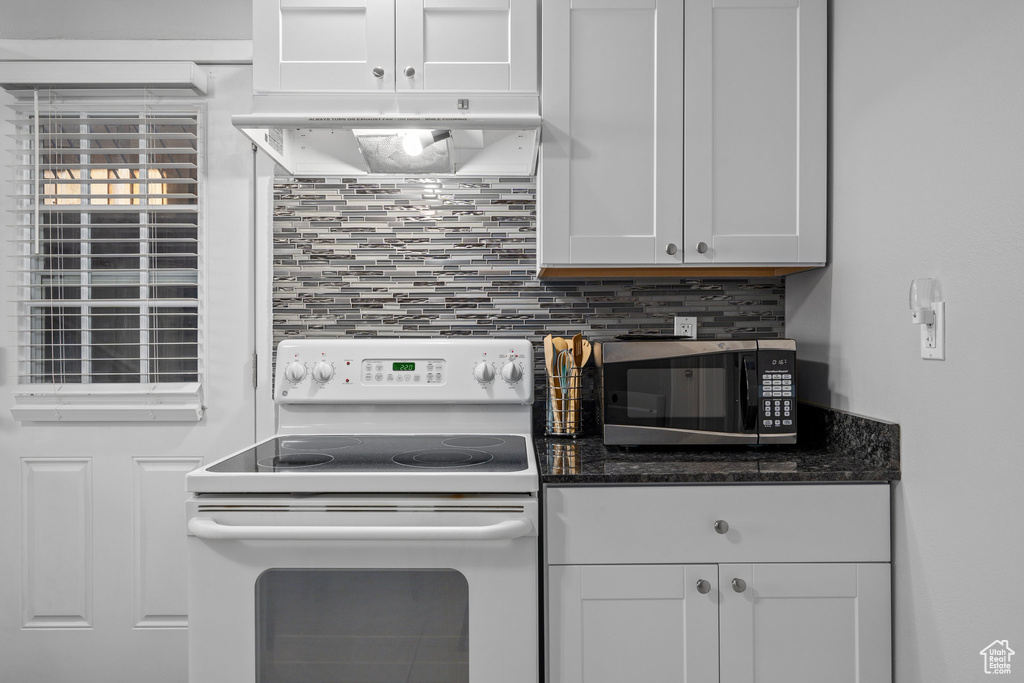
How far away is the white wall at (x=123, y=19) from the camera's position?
1927 millimetres

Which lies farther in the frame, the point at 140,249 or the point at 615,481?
the point at 140,249

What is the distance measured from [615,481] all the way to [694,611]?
1.07 feet

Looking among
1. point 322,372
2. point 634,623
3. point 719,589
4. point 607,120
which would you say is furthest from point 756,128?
point 322,372

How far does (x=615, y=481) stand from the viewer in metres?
1.35

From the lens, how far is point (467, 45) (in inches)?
63.2

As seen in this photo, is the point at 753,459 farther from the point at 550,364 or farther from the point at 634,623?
the point at 550,364

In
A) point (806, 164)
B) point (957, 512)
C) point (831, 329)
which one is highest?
point (806, 164)

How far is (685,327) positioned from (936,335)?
81 cm

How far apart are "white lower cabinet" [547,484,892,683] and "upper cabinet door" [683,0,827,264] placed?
65 cm

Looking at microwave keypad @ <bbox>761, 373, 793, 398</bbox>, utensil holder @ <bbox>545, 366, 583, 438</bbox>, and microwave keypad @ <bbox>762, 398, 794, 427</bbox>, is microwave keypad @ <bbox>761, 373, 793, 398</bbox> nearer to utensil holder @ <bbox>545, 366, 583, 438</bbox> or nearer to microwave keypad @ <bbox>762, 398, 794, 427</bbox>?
microwave keypad @ <bbox>762, 398, 794, 427</bbox>

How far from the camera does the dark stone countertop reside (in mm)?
1344

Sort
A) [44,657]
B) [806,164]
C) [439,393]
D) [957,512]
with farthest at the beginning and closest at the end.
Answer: [44,657] → [439,393] → [806,164] → [957,512]

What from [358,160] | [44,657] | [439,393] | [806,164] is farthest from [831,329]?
[44,657]

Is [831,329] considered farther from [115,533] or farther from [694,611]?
[115,533]
